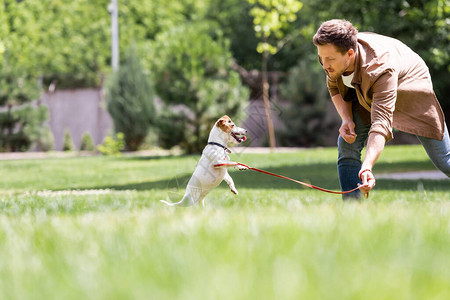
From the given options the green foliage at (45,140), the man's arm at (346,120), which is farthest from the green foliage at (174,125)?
the man's arm at (346,120)

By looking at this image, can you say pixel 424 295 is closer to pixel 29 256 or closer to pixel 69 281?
pixel 69 281

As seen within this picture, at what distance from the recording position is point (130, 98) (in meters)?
21.0

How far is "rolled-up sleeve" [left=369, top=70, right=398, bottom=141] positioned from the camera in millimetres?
3781

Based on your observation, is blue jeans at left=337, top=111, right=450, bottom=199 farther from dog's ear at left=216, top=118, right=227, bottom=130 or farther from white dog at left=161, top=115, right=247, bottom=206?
dog's ear at left=216, top=118, right=227, bottom=130

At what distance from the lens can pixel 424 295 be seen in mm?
1777

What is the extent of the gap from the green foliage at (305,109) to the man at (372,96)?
17879 millimetres

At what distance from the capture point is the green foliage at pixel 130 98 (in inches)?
832

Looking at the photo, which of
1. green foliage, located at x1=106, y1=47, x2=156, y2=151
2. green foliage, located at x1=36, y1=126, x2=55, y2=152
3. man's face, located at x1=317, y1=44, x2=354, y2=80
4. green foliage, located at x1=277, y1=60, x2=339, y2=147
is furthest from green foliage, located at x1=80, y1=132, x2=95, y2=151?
man's face, located at x1=317, y1=44, x2=354, y2=80

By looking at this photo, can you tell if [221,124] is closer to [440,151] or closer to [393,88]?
[393,88]

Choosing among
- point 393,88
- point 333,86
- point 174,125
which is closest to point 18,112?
point 174,125

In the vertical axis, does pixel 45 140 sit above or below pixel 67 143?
above

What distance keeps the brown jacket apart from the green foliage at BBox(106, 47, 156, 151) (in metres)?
17.1

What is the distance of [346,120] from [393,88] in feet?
2.49

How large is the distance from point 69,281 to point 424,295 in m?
1.15
